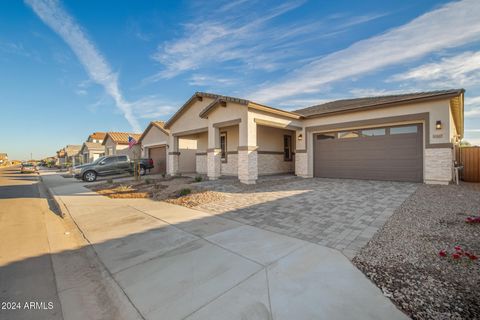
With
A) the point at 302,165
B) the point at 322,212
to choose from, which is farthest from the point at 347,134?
the point at 322,212

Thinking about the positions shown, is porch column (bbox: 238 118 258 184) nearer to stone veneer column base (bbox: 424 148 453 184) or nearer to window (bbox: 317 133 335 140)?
window (bbox: 317 133 335 140)

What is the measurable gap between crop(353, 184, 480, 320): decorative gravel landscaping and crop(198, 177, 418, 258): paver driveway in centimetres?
35

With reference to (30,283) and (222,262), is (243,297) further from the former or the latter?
(30,283)

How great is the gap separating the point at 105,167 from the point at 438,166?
21158 millimetres

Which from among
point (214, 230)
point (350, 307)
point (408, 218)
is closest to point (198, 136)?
point (214, 230)

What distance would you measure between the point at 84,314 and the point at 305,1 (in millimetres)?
10814

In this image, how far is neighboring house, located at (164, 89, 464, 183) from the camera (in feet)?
30.9

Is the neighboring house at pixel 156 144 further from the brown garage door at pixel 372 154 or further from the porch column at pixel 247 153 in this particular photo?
the brown garage door at pixel 372 154

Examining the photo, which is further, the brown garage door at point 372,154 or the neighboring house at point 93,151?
the neighboring house at point 93,151

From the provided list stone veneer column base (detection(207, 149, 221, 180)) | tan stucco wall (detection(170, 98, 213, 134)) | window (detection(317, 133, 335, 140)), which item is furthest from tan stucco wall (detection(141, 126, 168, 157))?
window (detection(317, 133, 335, 140))

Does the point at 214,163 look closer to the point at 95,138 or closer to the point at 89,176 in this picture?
the point at 89,176

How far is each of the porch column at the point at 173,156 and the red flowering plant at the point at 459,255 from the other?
15431 millimetres

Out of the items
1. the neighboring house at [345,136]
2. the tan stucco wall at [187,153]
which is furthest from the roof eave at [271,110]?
the tan stucco wall at [187,153]

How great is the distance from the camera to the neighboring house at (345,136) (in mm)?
9414
